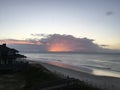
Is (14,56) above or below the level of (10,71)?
above

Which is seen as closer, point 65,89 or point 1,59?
point 65,89

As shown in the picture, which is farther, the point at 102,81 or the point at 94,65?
the point at 94,65

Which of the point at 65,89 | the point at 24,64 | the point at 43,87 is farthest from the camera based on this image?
the point at 24,64

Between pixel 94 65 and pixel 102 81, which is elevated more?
pixel 94 65

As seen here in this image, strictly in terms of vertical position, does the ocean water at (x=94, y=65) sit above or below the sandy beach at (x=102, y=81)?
above

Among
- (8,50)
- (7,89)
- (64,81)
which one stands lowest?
(7,89)

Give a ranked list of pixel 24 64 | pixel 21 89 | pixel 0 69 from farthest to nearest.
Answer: pixel 24 64 → pixel 0 69 → pixel 21 89

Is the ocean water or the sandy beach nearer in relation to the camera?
the sandy beach

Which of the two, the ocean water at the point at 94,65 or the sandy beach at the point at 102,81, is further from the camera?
the ocean water at the point at 94,65

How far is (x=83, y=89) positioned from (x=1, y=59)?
2503 cm

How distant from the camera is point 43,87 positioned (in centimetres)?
1547

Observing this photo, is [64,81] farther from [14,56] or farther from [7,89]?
[14,56]

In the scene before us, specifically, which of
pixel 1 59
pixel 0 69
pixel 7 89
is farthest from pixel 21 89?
pixel 1 59

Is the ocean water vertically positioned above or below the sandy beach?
above
